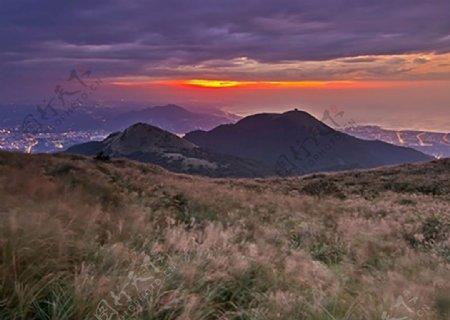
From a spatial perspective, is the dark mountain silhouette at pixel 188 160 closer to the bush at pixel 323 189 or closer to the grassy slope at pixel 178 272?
the bush at pixel 323 189

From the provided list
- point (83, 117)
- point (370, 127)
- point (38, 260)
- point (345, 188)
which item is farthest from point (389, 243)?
point (83, 117)

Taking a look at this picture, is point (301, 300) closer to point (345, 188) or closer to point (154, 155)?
point (345, 188)

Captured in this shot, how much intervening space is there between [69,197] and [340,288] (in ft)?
14.7

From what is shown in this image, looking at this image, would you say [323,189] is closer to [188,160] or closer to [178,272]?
[178,272]

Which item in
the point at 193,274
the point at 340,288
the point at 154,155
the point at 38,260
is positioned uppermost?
the point at 38,260

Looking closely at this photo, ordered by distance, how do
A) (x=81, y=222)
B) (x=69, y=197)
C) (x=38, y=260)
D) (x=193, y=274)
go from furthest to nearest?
(x=69, y=197)
(x=81, y=222)
(x=193, y=274)
(x=38, y=260)

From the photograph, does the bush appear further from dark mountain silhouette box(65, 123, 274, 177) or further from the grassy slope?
dark mountain silhouette box(65, 123, 274, 177)

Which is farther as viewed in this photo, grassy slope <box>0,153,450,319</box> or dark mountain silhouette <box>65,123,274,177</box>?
dark mountain silhouette <box>65,123,274,177</box>

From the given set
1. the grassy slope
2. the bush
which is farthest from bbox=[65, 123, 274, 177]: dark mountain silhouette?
the grassy slope

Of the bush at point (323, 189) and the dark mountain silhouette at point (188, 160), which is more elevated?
the bush at point (323, 189)

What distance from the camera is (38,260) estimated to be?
13.3 ft

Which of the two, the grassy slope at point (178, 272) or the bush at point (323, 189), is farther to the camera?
the bush at point (323, 189)

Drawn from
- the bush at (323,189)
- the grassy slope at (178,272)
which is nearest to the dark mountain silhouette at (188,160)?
the bush at (323,189)

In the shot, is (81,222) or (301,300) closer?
(301,300)
